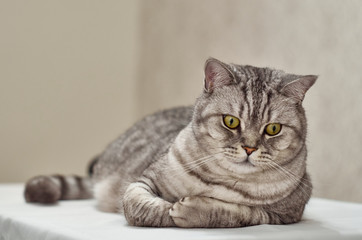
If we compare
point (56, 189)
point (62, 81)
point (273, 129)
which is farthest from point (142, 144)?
point (62, 81)

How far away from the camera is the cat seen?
4.67 feet

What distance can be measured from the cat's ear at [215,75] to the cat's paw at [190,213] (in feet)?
1.15

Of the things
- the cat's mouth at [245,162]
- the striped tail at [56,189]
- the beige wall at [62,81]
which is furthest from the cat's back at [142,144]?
the beige wall at [62,81]

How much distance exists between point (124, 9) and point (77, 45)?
1.54 feet

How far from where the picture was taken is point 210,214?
142 cm

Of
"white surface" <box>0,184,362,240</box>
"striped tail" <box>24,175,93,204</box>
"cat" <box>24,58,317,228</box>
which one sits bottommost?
"striped tail" <box>24,175,93,204</box>

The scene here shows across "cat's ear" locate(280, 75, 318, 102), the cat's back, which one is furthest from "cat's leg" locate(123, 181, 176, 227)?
"cat's ear" locate(280, 75, 318, 102)

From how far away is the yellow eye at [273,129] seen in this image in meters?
1.45

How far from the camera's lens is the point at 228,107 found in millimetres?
1465

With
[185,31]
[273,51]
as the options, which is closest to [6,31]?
[185,31]

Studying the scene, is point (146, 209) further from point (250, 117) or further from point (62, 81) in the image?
point (62, 81)

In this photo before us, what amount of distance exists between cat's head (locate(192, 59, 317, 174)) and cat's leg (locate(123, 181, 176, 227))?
0.70 feet

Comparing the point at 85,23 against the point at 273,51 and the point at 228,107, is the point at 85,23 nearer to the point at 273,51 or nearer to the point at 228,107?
the point at 273,51

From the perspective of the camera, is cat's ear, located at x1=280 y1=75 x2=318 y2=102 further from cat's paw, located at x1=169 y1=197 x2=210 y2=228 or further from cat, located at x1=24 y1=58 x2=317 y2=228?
cat's paw, located at x1=169 y1=197 x2=210 y2=228
